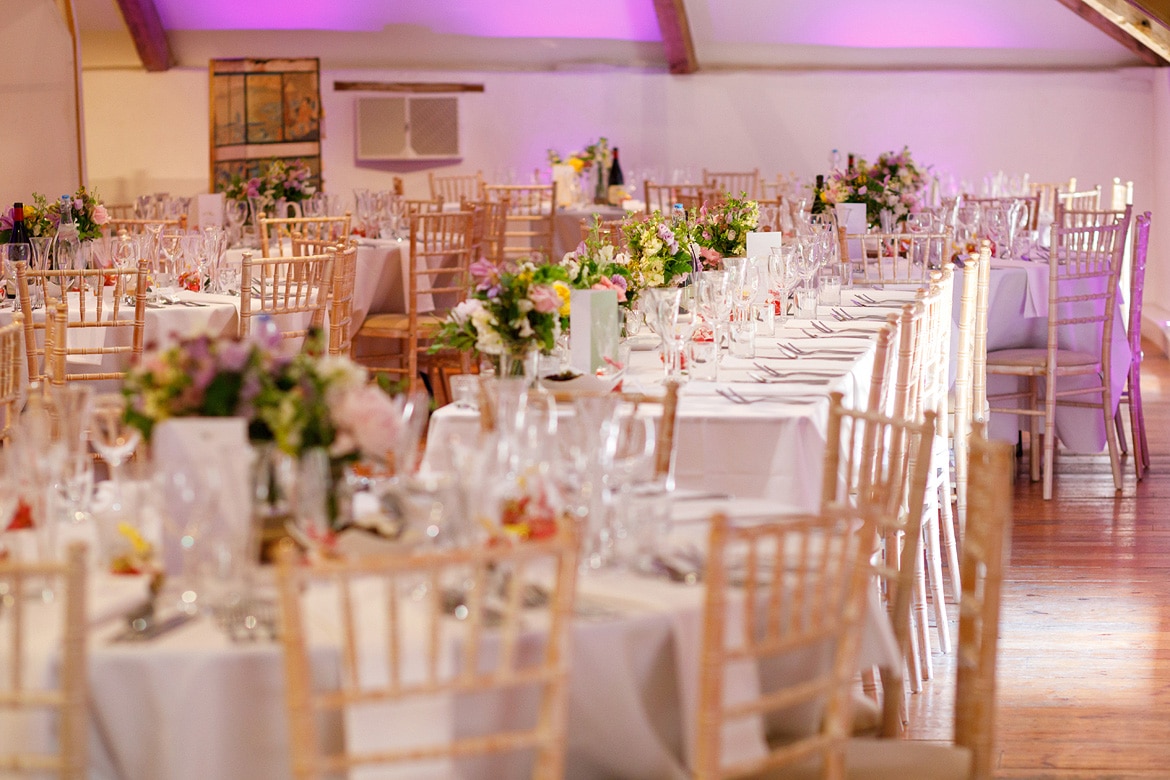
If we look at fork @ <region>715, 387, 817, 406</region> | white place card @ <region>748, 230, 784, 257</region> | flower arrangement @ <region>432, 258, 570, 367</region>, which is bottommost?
fork @ <region>715, 387, 817, 406</region>

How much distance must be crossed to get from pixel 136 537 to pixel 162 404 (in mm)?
222

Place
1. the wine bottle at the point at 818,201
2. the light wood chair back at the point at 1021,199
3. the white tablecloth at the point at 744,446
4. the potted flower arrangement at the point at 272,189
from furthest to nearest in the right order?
1. the potted flower arrangement at the point at 272,189
2. the light wood chair back at the point at 1021,199
3. the wine bottle at the point at 818,201
4. the white tablecloth at the point at 744,446

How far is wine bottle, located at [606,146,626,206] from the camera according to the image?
1099 cm

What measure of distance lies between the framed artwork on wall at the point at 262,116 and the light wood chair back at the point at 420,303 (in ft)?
9.92

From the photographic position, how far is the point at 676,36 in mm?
12133

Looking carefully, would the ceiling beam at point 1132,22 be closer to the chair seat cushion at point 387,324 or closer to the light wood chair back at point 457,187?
the light wood chair back at point 457,187

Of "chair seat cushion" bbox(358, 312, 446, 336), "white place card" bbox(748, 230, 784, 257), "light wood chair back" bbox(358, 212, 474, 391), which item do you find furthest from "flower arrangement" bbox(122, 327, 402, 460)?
"chair seat cushion" bbox(358, 312, 446, 336)

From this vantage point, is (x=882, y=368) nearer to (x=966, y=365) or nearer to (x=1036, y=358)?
(x=966, y=365)

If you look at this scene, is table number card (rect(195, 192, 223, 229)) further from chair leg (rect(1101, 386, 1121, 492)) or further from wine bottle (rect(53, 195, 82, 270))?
chair leg (rect(1101, 386, 1121, 492))

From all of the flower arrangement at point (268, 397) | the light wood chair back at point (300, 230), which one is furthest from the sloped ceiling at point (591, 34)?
the flower arrangement at point (268, 397)

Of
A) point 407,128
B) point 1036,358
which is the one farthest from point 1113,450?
point 407,128

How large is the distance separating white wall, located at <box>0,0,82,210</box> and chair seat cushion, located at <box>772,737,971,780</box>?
7300 mm

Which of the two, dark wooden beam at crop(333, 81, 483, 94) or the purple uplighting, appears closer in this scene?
the purple uplighting

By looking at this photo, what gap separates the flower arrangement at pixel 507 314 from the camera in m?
3.45
